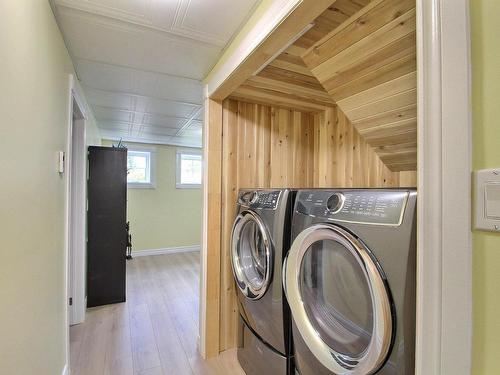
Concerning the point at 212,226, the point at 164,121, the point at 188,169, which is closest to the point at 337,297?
the point at 212,226

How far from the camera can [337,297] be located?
1051 mm

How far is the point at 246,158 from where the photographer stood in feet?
6.79

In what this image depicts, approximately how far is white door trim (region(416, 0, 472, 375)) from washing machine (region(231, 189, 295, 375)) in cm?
87

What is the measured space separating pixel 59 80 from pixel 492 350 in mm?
2063

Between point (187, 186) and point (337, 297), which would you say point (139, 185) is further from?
point (337, 297)

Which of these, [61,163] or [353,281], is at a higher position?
[61,163]

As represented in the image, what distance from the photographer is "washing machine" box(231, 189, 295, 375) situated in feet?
4.48

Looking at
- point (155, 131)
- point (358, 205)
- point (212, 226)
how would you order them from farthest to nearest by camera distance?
1. point (155, 131)
2. point (212, 226)
3. point (358, 205)

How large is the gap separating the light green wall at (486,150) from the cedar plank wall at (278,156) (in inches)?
54.3

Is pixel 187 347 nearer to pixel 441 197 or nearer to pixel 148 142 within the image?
pixel 441 197

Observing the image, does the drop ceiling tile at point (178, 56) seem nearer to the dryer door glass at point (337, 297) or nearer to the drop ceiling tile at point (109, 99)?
the drop ceiling tile at point (109, 99)

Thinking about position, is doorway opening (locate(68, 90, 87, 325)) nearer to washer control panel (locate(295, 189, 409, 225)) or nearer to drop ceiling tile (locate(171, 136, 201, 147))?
drop ceiling tile (locate(171, 136, 201, 147))

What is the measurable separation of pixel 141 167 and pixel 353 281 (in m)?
4.61

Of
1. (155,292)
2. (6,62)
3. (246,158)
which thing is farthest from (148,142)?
(6,62)
